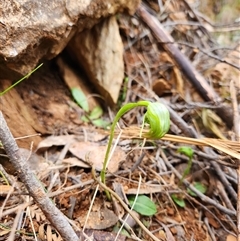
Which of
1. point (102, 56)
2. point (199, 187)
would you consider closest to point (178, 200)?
point (199, 187)

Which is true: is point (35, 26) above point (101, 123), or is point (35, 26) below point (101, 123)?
above

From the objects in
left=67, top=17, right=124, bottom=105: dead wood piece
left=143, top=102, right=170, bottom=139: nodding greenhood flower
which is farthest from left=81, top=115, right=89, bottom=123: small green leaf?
left=143, top=102, right=170, bottom=139: nodding greenhood flower

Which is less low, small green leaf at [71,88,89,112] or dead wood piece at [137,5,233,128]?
dead wood piece at [137,5,233,128]

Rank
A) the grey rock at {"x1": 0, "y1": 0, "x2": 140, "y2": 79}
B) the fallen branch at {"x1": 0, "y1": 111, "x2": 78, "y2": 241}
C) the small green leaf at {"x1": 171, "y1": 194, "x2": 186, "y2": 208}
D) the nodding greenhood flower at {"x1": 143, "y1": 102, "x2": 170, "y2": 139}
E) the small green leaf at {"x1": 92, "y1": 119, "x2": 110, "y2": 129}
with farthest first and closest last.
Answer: the small green leaf at {"x1": 92, "y1": 119, "x2": 110, "y2": 129}
the small green leaf at {"x1": 171, "y1": 194, "x2": 186, "y2": 208}
the grey rock at {"x1": 0, "y1": 0, "x2": 140, "y2": 79}
the nodding greenhood flower at {"x1": 143, "y1": 102, "x2": 170, "y2": 139}
the fallen branch at {"x1": 0, "y1": 111, "x2": 78, "y2": 241}

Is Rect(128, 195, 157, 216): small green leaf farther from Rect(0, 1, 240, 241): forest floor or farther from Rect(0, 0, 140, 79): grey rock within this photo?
Rect(0, 0, 140, 79): grey rock

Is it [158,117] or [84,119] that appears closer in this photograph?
[158,117]

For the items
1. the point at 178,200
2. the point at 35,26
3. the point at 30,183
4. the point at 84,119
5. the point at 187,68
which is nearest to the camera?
the point at 30,183

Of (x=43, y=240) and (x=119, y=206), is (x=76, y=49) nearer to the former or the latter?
(x=119, y=206)

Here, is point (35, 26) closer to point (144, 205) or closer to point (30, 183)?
point (30, 183)
